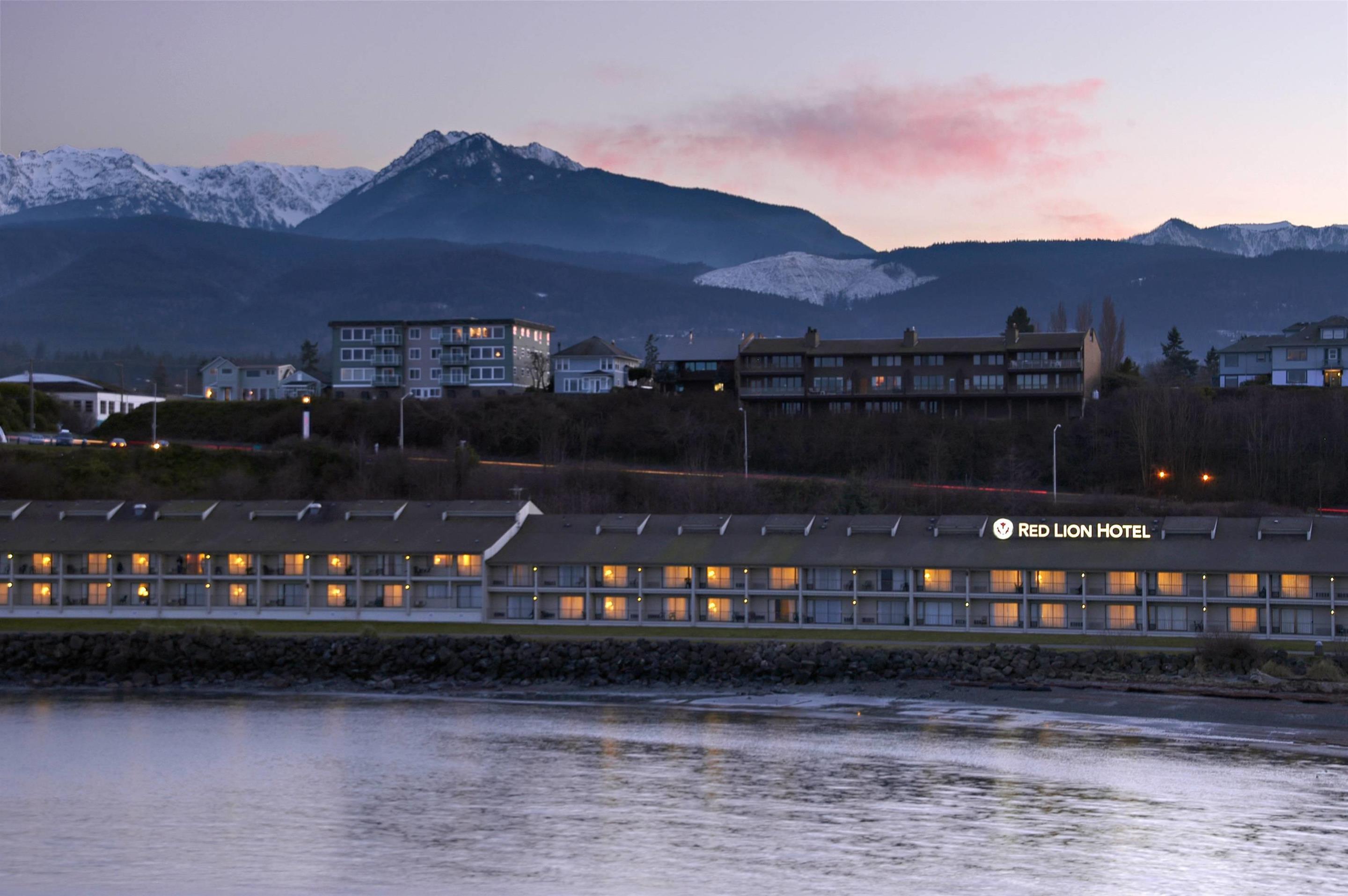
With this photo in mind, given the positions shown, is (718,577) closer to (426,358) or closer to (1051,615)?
(1051,615)

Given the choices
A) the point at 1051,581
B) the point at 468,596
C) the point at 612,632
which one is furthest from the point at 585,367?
the point at 1051,581

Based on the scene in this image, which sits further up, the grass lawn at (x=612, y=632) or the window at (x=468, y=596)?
the window at (x=468, y=596)

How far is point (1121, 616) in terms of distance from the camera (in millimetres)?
59938

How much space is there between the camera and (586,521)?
232ft

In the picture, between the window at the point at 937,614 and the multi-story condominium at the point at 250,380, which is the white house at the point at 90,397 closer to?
the multi-story condominium at the point at 250,380

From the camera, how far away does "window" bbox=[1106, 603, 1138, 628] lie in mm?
59719

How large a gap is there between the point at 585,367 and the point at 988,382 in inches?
1767

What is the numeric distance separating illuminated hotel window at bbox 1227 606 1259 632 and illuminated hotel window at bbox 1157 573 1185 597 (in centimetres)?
216

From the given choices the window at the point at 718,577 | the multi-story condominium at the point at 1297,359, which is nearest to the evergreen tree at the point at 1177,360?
the multi-story condominium at the point at 1297,359

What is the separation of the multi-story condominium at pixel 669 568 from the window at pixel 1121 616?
0.20 ft

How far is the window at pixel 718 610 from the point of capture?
6419cm

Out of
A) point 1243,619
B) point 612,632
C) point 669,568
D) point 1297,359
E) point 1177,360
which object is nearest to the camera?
point 1243,619

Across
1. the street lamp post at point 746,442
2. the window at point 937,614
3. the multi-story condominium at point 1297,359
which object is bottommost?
the window at point 937,614

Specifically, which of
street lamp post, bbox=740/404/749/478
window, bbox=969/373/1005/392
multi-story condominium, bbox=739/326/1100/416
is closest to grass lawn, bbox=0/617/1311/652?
street lamp post, bbox=740/404/749/478
